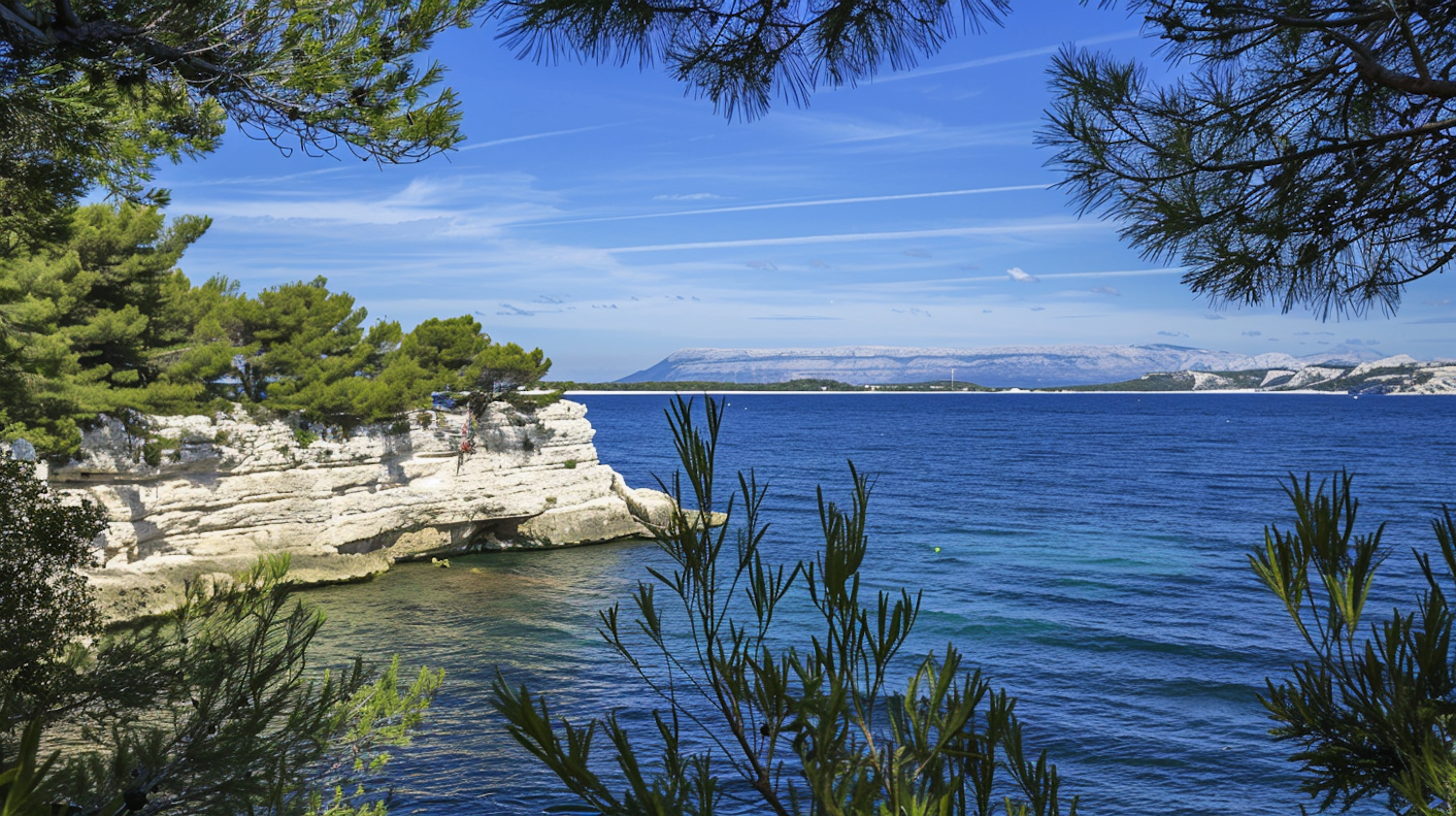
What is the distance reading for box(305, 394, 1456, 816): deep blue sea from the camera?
11727mm

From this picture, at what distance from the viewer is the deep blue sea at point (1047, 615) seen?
11.7 meters

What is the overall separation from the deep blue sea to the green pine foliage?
5052mm

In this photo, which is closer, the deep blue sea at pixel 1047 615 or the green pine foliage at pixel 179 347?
the deep blue sea at pixel 1047 615

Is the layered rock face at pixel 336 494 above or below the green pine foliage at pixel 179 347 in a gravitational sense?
below

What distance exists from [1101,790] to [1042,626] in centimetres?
743

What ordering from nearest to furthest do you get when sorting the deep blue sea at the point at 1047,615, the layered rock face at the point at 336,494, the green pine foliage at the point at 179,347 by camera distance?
1. the deep blue sea at the point at 1047,615
2. the green pine foliage at the point at 179,347
3. the layered rock face at the point at 336,494

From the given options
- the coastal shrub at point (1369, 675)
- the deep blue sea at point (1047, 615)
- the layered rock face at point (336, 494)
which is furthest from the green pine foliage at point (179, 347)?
the coastal shrub at point (1369, 675)

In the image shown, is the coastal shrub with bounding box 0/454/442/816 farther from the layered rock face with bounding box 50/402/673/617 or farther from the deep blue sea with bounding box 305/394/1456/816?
the layered rock face with bounding box 50/402/673/617

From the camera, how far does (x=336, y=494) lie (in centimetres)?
2184

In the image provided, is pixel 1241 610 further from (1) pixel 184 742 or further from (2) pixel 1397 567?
(1) pixel 184 742

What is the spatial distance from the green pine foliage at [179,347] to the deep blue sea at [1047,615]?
5.05m

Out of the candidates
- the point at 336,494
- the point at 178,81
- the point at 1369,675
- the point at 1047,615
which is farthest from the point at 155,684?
the point at 336,494

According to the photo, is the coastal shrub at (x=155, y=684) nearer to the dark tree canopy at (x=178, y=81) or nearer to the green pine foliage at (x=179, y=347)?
the dark tree canopy at (x=178, y=81)

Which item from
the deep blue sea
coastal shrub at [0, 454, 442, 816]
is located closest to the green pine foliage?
the deep blue sea
